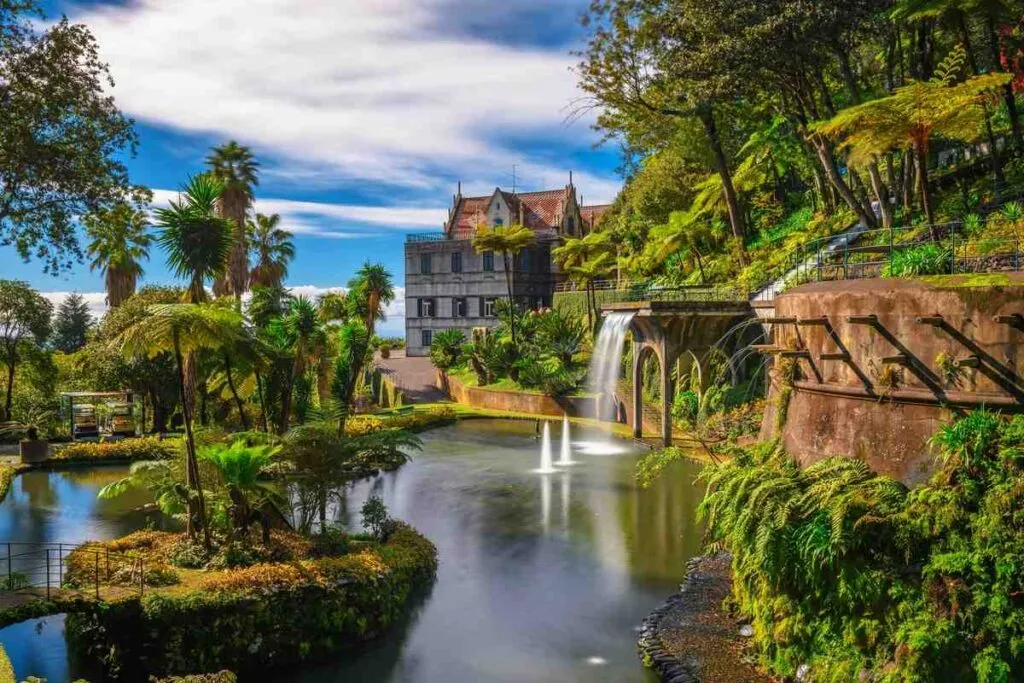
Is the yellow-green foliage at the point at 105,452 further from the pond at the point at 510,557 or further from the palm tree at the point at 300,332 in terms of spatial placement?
the palm tree at the point at 300,332

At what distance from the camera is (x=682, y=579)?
51.2 feet

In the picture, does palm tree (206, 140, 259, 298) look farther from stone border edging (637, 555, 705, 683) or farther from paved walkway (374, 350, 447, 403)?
stone border edging (637, 555, 705, 683)

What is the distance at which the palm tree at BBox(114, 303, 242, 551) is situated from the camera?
555 inches

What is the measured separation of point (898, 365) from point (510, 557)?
9223 millimetres

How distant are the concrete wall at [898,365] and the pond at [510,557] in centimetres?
464

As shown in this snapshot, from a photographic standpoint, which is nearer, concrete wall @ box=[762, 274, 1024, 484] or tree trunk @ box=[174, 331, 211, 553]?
concrete wall @ box=[762, 274, 1024, 484]

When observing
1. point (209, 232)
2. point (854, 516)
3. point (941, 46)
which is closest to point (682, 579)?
point (854, 516)

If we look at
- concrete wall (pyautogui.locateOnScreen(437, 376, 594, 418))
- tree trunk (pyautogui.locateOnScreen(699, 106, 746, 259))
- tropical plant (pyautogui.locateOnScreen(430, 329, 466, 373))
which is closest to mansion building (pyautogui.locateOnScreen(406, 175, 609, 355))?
tropical plant (pyautogui.locateOnScreen(430, 329, 466, 373))

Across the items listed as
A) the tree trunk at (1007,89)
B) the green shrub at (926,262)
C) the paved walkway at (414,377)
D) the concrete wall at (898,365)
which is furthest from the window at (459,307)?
the green shrub at (926,262)

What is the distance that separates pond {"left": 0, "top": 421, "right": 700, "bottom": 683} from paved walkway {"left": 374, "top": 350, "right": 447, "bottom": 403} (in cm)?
1922

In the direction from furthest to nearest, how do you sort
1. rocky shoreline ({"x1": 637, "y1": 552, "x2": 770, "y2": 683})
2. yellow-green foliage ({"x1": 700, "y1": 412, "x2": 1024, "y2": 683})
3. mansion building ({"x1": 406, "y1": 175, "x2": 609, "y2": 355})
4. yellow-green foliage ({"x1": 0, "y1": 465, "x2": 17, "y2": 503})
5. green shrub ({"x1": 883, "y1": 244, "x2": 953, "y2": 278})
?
mansion building ({"x1": 406, "y1": 175, "x2": 609, "y2": 355})
yellow-green foliage ({"x1": 0, "y1": 465, "x2": 17, "y2": 503})
green shrub ({"x1": 883, "y1": 244, "x2": 953, "y2": 278})
rocky shoreline ({"x1": 637, "y1": 552, "x2": 770, "y2": 683})
yellow-green foliage ({"x1": 700, "y1": 412, "x2": 1024, "y2": 683})

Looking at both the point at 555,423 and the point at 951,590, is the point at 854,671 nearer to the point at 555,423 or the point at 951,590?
the point at 951,590

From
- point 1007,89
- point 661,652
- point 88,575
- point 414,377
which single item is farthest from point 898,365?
point 414,377

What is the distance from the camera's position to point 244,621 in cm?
1209
